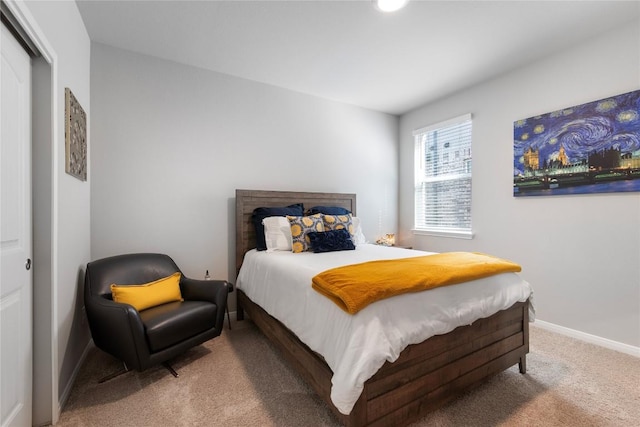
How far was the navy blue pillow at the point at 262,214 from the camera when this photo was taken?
112 inches

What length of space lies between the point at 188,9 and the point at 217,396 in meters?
2.72

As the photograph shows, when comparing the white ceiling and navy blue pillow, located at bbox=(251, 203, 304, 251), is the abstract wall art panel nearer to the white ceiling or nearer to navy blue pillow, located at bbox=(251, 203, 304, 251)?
the white ceiling

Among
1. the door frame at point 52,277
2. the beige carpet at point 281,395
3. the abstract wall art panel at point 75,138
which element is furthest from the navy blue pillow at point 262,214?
the door frame at point 52,277

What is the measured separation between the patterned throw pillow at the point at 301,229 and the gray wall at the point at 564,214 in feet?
6.40

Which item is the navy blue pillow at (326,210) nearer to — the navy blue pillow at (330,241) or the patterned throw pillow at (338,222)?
the patterned throw pillow at (338,222)

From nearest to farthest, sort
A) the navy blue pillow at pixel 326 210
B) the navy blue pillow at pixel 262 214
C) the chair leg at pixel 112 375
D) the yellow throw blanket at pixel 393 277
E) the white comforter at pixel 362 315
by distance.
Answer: the white comforter at pixel 362 315, the yellow throw blanket at pixel 393 277, the chair leg at pixel 112 375, the navy blue pillow at pixel 262 214, the navy blue pillow at pixel 326 210

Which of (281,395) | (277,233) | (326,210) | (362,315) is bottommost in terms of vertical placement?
(281,395)

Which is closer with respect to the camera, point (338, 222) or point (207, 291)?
point (207, 291)

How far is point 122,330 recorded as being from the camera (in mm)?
1730

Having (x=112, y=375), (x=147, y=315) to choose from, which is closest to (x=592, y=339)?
(x=147, y=315)

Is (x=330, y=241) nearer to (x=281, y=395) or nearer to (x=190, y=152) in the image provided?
(x=281, y=395)

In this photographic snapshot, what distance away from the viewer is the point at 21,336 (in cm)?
134

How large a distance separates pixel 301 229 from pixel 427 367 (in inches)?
64.7

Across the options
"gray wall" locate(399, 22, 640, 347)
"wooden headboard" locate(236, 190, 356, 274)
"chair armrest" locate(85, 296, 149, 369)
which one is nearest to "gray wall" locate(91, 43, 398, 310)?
"wooden headboard" locate(236, 190, 356, 274)
